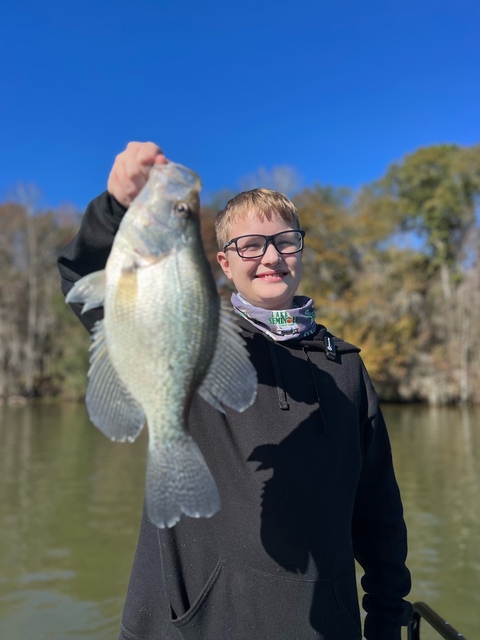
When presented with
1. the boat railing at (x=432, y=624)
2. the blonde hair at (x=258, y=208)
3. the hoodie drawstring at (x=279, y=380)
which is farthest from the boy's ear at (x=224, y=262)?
the boat railing at (x=432, y=624)

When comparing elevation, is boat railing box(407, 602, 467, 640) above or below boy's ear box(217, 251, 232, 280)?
below

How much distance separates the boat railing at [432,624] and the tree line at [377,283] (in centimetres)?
2733

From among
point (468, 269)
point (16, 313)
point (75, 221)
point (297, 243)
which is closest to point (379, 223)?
point (468, 269)

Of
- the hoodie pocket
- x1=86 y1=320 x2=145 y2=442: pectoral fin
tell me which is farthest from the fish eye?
the hoodie pocket

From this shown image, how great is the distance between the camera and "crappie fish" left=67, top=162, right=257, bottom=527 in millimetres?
1547

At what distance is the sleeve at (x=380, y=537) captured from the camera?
7.89ft

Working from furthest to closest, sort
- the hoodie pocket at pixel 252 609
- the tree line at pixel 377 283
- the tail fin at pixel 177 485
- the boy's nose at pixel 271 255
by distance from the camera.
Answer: the tree line at pixel 377 283
the boy's nose at pixel 271 255
the hoodie pocket at pixel 252 609
the tail fin at pixel 177 485

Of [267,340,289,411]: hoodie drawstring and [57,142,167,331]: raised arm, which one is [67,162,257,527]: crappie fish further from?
[267,340,289,411]: hoodie drawstring

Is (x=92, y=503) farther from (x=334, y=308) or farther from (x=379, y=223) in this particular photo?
(x=379, y=223)

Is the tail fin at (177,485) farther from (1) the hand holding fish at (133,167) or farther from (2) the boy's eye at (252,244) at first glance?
(2) the boy's eye at (252,244)

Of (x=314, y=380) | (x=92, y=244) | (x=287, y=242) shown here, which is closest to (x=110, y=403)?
(x=92, y=244)

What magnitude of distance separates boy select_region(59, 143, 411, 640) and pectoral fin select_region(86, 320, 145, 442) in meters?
0.40

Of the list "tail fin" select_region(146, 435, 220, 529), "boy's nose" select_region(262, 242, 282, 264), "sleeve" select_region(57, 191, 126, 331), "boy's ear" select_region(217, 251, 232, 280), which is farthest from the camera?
"boy's ear" select_region(217, 251, 232, 280)

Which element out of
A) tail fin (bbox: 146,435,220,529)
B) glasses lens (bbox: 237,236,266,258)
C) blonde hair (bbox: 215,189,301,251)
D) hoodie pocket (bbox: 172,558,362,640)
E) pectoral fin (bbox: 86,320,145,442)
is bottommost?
hoodie pocket (bbox: 172,558,362,640)
